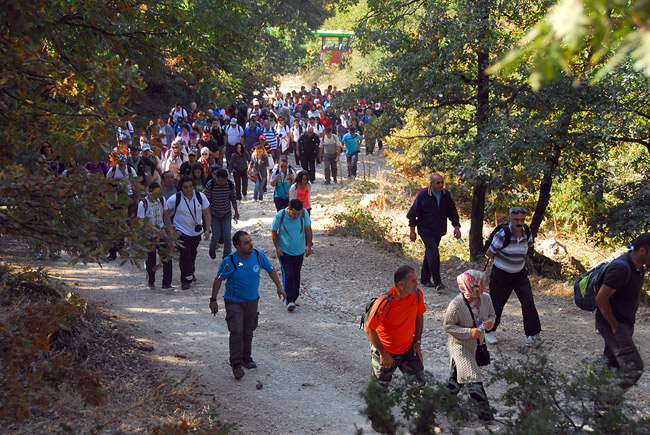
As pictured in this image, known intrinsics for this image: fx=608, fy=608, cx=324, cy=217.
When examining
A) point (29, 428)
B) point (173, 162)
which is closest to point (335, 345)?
point (29, 428)

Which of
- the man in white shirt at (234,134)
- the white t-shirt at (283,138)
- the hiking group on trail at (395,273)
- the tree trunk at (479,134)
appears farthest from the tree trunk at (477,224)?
the white t-shirt at (283,138)

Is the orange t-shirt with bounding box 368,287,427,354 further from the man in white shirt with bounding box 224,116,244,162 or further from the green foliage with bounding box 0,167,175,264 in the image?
the man in white shirt with bounding box 224,116,244,162

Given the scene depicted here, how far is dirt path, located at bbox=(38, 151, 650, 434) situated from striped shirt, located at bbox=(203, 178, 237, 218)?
110cm

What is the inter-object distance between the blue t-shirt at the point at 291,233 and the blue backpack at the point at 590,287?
3991 mm

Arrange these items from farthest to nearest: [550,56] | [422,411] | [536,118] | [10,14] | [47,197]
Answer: [536,118], [47,197], [422,411], [10,14], [550,56]

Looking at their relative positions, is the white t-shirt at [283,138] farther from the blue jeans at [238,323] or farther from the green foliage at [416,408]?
the green foliage at [416,408]

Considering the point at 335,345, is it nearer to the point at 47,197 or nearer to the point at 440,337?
the point at 440,337

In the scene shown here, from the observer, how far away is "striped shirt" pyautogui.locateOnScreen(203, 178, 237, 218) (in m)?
10.4

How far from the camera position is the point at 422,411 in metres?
3.72

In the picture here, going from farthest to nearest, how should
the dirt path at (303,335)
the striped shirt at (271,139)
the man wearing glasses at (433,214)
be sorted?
the striped shirt at (271,139), the man wearing glasses at (433,214), the dirt path at (303,335)

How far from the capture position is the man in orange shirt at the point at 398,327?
17.7 feet

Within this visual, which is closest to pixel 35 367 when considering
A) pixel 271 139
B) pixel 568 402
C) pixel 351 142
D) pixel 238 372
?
pixel 238 372

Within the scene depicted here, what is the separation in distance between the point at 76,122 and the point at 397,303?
3.33 metres

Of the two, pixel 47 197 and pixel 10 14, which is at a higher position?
pixel 10 14
